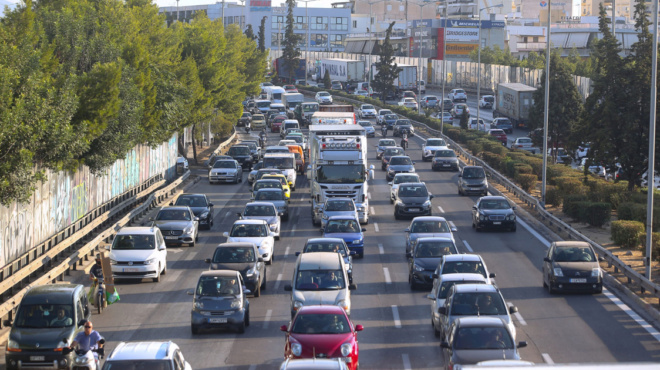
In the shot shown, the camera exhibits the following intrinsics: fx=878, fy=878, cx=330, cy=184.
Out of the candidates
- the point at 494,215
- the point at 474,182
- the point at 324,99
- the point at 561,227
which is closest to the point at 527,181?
the point at 474,182

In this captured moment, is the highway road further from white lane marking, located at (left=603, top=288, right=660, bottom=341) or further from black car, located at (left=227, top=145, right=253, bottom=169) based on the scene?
black car, located at (left=227, top=145, right=253, bottom=169)

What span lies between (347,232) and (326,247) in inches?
185

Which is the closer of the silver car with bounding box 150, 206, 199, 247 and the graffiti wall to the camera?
the graffiti wall

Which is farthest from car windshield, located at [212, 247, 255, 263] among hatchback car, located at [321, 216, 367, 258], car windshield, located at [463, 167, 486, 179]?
car windshield, located at [463, 167, 486, 179]

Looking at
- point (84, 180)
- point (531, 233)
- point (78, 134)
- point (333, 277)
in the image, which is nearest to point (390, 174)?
point (531, 233)

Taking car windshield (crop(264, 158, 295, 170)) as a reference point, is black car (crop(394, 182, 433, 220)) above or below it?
below

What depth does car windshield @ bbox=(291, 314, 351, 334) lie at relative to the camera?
1777cm

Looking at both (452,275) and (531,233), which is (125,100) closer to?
(531,233)

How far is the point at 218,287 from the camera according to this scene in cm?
2177

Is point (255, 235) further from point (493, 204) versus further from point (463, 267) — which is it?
point (493, 204)

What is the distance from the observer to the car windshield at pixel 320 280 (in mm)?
22062

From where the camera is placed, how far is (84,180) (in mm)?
36406

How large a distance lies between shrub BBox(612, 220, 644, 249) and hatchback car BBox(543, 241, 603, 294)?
22.2 feet

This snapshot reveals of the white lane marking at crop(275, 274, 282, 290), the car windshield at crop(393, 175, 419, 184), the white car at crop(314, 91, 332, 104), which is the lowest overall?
the white lane marking at crop(275, 274, 282, 290)
